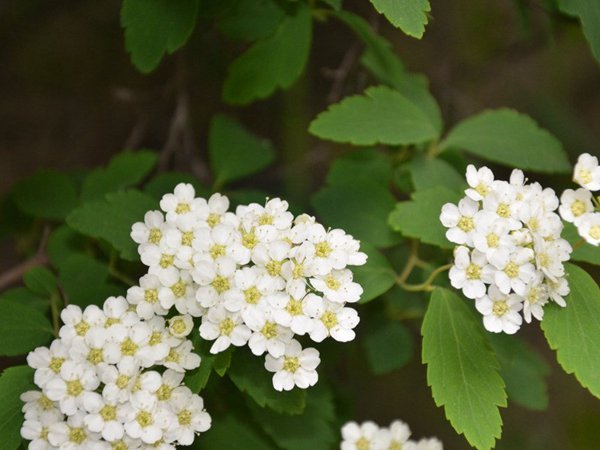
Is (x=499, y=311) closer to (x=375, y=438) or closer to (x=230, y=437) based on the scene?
(x=375, y=438)

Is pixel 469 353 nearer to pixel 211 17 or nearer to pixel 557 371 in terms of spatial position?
pixel 211 17

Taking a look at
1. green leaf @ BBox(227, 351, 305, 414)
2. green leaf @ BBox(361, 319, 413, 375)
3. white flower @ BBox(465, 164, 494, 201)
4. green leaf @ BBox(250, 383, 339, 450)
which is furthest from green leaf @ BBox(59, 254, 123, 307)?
white flower @ BBox(465, 164, 494, 201)

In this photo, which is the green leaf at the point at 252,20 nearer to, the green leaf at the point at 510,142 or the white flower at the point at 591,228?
the green leaf at the point at 510,142

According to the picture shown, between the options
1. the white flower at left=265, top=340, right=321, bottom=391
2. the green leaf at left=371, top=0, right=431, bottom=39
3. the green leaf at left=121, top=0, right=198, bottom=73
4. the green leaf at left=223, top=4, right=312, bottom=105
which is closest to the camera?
the green leaf at left=371, top=0, right=431, bottom=39

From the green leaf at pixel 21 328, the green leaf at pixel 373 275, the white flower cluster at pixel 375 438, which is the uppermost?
the green leaf at pixel 373 275

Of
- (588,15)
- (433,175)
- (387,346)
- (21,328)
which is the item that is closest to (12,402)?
(21,328)

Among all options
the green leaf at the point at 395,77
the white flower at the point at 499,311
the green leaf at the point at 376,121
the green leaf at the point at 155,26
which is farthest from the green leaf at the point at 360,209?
the green leaf at the point at 155,26

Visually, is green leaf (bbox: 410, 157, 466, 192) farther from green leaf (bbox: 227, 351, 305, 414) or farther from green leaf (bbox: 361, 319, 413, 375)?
green leaf (bbox: 227, 351, 305, 414)
